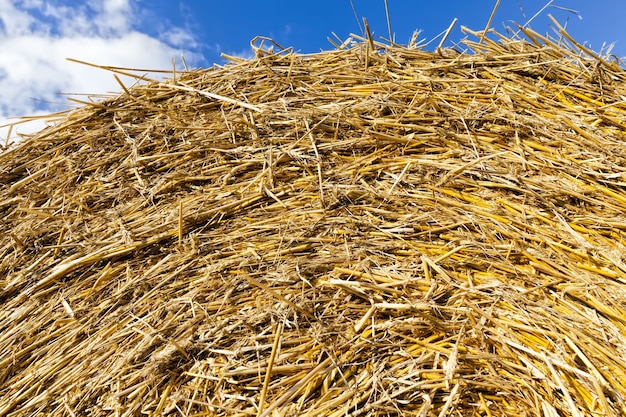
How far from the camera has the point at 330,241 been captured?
1.75 m

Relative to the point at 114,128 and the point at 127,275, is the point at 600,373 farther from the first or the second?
the point at 114,128

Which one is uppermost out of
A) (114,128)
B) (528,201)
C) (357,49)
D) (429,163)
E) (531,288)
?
(357,49)

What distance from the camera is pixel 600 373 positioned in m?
1.42

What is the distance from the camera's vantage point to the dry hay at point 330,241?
148cm

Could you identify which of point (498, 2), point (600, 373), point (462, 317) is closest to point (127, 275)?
point (462, 317)

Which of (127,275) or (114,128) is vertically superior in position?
(114,128)

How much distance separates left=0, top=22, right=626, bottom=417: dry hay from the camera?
1.48 metres

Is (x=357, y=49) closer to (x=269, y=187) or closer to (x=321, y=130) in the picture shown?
(x=321, y=130)

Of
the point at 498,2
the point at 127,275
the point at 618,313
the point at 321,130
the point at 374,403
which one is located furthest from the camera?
the point at 498,2

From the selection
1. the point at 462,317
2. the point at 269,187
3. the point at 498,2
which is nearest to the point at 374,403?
the point at 462,317

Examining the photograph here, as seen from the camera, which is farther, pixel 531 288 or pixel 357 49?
pixel 357 49

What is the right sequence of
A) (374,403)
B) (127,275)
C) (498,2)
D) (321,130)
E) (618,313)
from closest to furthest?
1. (374,403)
2. (618,313)
3. (127,275)
4. (321,130)
5. (498,2)

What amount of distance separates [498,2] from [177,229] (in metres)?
1.49

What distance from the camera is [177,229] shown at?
1867 millimetres
